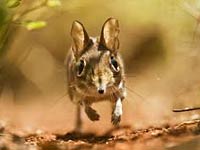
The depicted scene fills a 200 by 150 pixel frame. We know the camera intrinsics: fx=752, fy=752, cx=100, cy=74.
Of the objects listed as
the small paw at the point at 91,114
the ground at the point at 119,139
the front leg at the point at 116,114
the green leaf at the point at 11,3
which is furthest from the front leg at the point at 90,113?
the green leaf at the point at 11,3

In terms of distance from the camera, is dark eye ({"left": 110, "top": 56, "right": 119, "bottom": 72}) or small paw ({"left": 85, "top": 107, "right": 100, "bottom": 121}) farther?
small paw ({"left": 85, "top": 107, "right": 100, "bottom": 121})

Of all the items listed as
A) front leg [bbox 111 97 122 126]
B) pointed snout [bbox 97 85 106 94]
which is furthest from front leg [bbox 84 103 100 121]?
pointed snout [bbox 97 85 106 94]

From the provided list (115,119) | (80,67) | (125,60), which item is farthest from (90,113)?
(125,60)

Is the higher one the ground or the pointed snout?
the pointed snout

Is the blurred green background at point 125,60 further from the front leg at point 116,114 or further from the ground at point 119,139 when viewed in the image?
the front leg at point 116,114

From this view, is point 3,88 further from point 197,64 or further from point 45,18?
point 197,64

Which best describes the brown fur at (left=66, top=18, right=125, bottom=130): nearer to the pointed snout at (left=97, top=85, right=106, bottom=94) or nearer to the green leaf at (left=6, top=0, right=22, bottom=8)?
the pointed snout at (left=97, top=85, right=106, bottom=94)

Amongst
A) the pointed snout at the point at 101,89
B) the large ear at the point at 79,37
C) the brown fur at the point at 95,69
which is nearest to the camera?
the pointed snout at the point at 101,89
